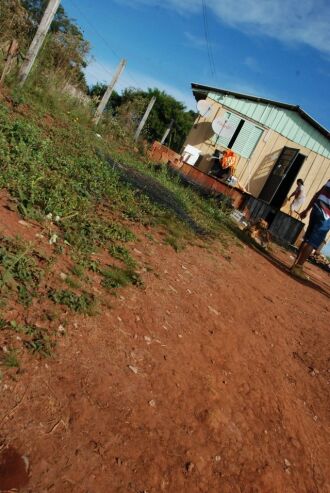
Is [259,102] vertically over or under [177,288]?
over

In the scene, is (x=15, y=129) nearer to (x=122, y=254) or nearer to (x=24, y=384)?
(x=122, y=254)

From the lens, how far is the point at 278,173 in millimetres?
16219

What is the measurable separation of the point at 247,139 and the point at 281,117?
168 cm

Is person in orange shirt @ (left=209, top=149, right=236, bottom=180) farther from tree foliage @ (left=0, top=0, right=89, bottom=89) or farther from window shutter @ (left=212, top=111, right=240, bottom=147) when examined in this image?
tree foliage @ (left=0, top=0, right=89, bottom=89)

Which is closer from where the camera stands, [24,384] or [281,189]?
[24,384]

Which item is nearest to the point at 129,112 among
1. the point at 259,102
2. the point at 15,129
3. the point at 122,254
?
the point at 259,102

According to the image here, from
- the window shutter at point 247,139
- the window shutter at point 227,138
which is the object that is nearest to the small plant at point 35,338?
the window shutter at point 227,138

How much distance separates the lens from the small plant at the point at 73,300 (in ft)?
9.13

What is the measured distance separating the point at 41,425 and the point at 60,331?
2.25 ft

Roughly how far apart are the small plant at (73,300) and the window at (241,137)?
14253 mm

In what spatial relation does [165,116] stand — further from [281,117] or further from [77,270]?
[77,270]

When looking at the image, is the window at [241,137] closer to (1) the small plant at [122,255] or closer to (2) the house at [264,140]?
(2) the house at [264,140]

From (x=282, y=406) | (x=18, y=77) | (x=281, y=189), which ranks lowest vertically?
(x=282, y=406)

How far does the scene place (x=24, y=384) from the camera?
2072mm
